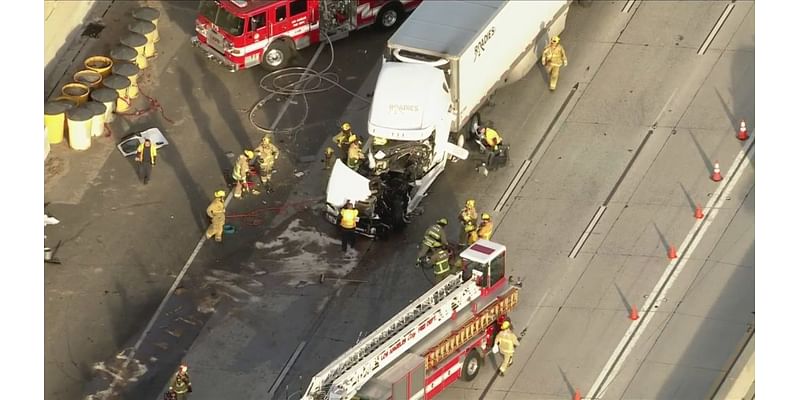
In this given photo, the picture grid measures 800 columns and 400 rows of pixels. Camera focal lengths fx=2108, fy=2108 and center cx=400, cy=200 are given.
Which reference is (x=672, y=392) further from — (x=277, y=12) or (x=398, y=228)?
(x=277, y=12)

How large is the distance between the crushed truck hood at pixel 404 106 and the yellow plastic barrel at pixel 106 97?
25.8ft

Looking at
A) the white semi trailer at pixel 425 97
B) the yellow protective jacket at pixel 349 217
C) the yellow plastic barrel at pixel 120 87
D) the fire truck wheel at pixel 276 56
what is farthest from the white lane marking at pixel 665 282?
the yellow plastic barrel at pixel 120 87

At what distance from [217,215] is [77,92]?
7.28m

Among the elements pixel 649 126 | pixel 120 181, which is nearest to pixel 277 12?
pixel 120 181

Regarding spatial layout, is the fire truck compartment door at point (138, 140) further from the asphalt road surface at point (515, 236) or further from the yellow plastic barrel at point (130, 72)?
the yellow plastic barrel at point (130, 72)

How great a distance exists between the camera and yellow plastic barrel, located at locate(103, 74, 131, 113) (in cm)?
5494

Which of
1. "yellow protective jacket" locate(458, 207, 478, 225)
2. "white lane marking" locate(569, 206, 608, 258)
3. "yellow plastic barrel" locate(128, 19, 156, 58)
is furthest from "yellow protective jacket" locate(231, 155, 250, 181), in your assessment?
"white lane marking" locate(569, 206, 608, 258)

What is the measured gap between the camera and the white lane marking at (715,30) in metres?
56.6

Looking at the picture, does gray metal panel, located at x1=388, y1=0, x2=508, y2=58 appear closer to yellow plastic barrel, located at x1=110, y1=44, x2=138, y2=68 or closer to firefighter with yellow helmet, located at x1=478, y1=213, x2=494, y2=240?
firefighter with yellow helmet, located at x1=478, y1=213, x2=494, y2=240

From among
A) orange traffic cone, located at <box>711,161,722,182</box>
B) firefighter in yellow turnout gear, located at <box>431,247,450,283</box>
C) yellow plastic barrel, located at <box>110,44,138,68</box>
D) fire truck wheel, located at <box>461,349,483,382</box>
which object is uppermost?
orange traffic cone, located at <box>711,161,722,182</box>

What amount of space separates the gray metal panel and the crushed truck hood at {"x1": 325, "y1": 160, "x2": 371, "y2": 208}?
3.65 m

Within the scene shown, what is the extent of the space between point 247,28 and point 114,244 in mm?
8325

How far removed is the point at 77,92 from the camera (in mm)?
54875

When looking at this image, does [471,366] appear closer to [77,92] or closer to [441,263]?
[441,263]
